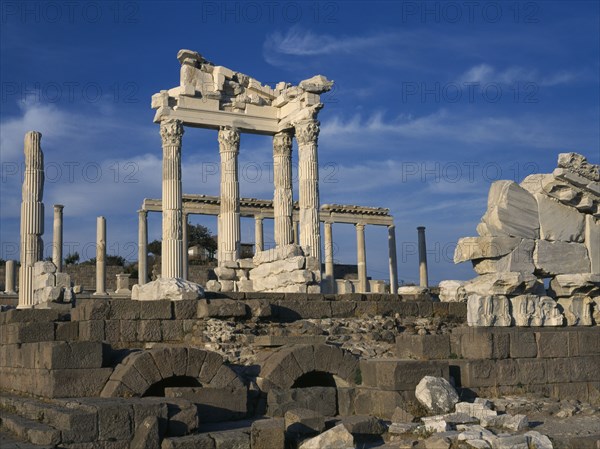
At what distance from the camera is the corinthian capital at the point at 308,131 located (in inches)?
1163

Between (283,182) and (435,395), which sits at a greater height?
(283,182)

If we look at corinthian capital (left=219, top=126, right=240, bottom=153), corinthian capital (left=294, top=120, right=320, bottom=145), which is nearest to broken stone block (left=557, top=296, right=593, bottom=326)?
corinthian capital (left=294, top=120, right=320, bottom=145)

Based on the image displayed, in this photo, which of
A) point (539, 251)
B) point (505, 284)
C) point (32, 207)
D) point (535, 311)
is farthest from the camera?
point (32, 207)

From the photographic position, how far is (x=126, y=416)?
976 centimetres

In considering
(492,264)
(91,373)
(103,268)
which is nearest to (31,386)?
(91,373)

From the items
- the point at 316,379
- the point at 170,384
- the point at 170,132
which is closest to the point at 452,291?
the point at 316,379

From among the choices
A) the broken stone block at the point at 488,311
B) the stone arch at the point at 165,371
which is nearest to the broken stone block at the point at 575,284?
the broken stone block at the point at 488,311

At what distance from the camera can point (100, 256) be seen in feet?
130

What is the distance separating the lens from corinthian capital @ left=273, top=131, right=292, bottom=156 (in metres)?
31.6

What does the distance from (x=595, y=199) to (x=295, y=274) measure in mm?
11077

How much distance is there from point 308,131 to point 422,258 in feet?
66.5

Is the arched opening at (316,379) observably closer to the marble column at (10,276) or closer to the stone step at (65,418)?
the stone step at (65,418)

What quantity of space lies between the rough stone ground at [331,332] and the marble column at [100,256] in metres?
23.4

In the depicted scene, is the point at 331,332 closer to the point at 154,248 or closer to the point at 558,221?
the point at 558,221
